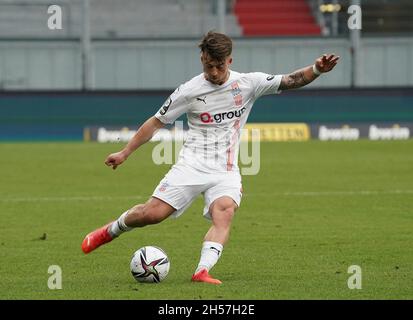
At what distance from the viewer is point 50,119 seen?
3344 cm

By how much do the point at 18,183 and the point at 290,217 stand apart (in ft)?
22.5

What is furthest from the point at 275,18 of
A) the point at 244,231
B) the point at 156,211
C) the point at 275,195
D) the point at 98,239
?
the point at 156,211

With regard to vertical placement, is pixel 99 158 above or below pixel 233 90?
above

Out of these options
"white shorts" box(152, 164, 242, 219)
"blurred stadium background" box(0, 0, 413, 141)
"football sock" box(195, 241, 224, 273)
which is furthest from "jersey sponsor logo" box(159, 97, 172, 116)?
"blurred stadium background" box(0, 0, 413, 141)

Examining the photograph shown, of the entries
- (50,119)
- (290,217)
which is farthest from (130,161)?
(290,217)

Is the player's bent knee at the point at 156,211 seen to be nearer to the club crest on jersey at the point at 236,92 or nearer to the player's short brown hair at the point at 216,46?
the club crest on jersey at the point at 236,92

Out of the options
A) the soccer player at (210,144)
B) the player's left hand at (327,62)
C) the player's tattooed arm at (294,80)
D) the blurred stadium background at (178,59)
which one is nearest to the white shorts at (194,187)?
the soccer player at (210,144)

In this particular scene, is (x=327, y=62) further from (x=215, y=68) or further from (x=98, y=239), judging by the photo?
(x=98, y=239)

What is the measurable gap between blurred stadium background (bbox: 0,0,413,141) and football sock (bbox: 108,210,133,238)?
22825 mm

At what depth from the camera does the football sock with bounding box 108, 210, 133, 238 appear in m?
10.4

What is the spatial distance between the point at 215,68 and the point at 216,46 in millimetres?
242

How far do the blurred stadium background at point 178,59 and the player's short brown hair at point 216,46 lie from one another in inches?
926

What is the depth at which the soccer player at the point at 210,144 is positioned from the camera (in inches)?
396
